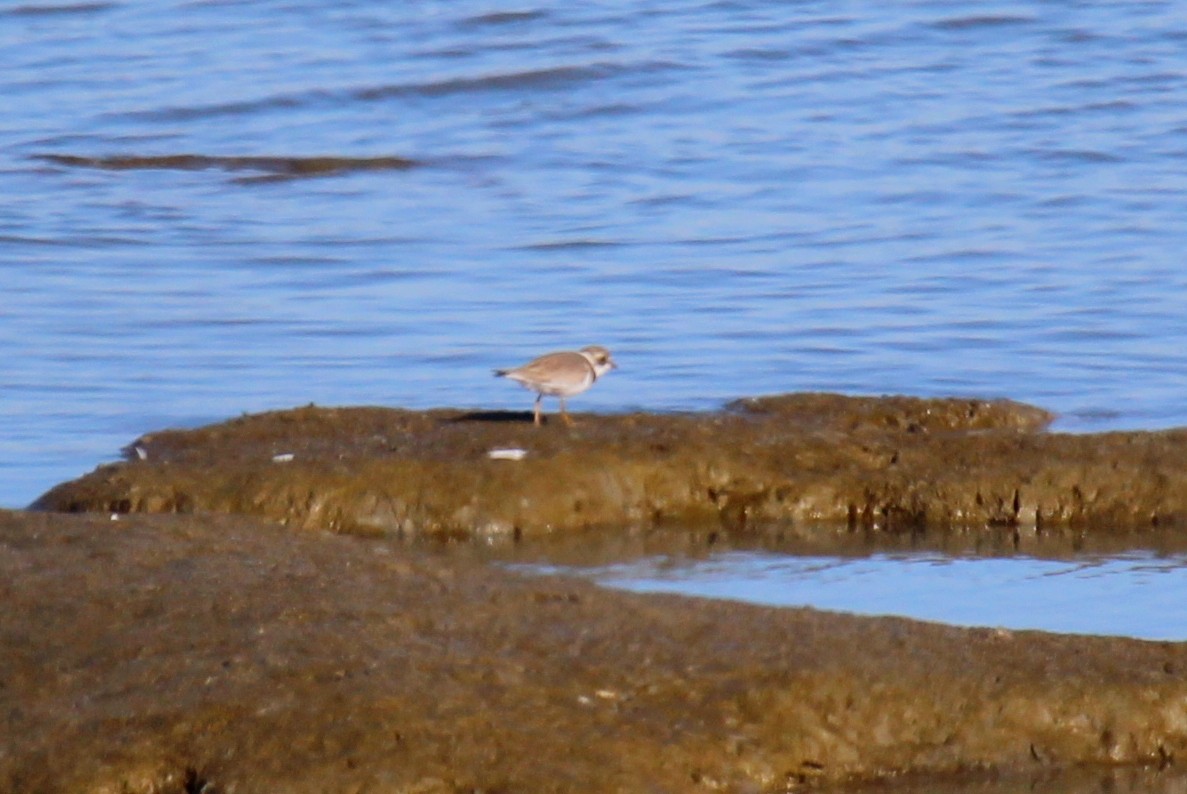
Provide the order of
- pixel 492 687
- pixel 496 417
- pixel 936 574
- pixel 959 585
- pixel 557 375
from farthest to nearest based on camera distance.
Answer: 1. pixel 496 417
2. pixel 557 375
3. pixel 936 574
4. pixel 959 585
5. pixel 492 687

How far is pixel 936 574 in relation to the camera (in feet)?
25.0

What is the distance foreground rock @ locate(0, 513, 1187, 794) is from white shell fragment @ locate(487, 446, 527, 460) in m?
2.02

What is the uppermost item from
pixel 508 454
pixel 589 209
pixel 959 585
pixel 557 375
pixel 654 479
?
pixel 589 209

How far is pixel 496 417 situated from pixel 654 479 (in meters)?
1.16

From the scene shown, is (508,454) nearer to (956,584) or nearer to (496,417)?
(496,417)

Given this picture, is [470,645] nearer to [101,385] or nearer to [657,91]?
[101,385]

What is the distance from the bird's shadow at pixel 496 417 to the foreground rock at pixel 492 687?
112 inches

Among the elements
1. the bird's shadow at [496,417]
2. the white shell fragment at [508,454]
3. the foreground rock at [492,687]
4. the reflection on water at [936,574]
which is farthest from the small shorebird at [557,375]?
the foreground rock at [492,687]

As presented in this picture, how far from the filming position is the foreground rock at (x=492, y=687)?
512cm

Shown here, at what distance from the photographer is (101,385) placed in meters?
11.2

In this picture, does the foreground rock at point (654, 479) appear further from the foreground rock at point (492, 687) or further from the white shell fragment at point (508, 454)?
the foreground rock at point (492, 687)

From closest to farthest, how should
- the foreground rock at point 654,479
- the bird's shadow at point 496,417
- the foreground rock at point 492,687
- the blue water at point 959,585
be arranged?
1. the foreground rock at point 492,687
2. the blue water at point 959,585
3. the foreground rock at point 654,479
4. the bird's shadow at point 496,417

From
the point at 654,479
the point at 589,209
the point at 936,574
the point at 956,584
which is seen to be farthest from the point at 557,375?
the point at 589,209

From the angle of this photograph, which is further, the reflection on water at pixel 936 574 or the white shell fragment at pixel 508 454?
the white shell fragment at pixel 508 454
